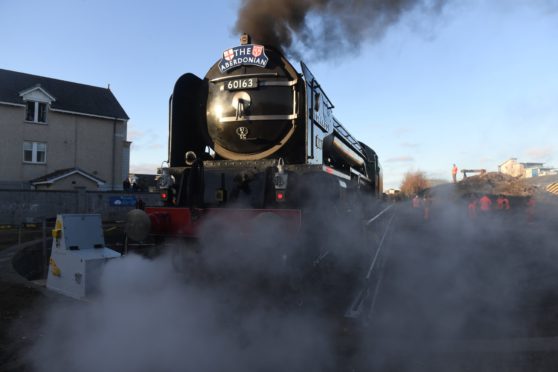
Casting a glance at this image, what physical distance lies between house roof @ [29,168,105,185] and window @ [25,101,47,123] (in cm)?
274

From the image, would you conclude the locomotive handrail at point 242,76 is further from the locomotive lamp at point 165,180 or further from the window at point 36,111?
the window at point 36,111

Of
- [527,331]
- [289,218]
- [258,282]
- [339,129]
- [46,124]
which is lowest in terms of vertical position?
[527,331]

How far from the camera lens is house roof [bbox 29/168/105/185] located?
61.9 ft

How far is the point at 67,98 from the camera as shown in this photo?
2181cm

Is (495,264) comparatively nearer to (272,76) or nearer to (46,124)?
(272,76)

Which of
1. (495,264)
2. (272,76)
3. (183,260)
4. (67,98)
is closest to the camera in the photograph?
(183,260)

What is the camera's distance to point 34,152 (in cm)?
1998

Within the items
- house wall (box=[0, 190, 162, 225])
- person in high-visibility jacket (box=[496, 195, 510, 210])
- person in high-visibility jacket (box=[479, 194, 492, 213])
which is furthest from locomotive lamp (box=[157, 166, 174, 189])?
person in high-visibility jacket (box=[496, 195, 510, 210])

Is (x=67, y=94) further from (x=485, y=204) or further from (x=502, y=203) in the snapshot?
(x=502, y=203)

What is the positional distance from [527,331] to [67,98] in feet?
77.0

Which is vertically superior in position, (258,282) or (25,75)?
(25,75)

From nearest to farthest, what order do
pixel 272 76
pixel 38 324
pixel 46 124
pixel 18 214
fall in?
pixel 38 324 < pixel 272 76 < pixel 18 214 < pixel 46 124

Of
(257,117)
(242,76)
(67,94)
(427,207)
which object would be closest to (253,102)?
(257,117)

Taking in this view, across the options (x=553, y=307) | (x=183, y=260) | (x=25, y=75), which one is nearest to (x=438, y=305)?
(x=553, y=307)
